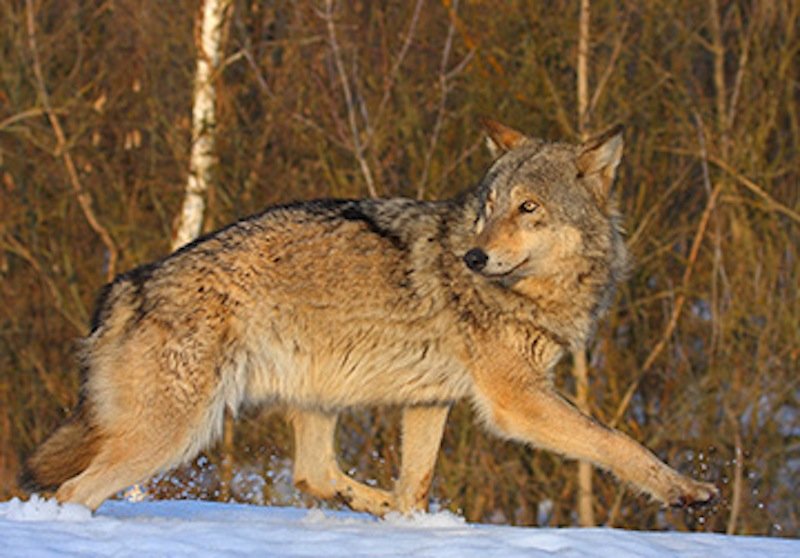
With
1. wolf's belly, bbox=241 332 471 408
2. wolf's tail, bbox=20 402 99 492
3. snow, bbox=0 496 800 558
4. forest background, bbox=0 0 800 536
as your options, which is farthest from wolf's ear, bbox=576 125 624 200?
forest background, bbox=0 0 800 536

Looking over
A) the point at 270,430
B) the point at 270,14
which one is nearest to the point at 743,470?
the point at 270,430

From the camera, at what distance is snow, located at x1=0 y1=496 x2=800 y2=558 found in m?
4.09

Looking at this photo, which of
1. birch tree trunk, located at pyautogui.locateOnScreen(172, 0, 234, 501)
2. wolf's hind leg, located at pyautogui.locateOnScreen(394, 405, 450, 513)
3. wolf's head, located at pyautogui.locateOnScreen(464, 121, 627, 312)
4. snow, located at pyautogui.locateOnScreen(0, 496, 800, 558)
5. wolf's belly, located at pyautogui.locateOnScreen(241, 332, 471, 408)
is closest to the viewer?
snow, located at pyautogui.locateOnScreen(0, 496, 800, 558)

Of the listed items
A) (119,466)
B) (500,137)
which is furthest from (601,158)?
(119,466)

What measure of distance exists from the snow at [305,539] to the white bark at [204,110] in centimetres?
623

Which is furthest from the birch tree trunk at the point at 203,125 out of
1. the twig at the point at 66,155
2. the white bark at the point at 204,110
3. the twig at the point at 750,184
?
the twig at the point at 750,184

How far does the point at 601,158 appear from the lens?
552cm

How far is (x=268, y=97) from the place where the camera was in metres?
11.8

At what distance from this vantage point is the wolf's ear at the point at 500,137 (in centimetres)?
582

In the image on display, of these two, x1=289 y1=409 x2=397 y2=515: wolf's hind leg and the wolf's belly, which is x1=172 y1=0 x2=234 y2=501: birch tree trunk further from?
the wolf's belly

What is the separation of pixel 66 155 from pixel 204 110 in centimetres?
154

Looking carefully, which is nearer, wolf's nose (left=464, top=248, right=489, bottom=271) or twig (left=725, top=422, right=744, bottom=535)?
wolf's nose (left=464, top=248, right=489, bottom=271)

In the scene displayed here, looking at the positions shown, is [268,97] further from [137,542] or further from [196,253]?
[137,542]

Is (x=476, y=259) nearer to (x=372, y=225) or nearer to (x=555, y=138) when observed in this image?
(x=372, y=225)
